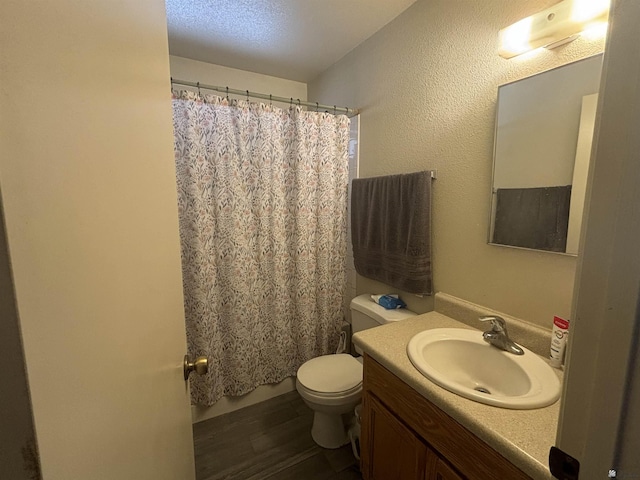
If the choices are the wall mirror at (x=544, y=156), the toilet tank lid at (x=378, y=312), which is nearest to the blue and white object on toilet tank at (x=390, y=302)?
the toilet tank lid at (x=378, y=312)

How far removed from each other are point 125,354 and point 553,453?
699mm

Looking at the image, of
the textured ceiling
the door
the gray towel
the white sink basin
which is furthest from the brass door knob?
the textured ceiling

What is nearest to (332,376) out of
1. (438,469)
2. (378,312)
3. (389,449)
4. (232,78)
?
(378,312)

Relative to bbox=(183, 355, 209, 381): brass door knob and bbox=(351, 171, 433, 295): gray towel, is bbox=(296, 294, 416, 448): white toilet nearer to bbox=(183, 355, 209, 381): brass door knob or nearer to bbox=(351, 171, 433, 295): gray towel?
bbox=(351, 171, 433, 295): gray towel

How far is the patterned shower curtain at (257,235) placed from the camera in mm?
1592

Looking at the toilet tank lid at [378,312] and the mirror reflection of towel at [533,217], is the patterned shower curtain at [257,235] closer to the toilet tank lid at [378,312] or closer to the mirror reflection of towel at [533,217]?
the toilet tank lid at [378,312]

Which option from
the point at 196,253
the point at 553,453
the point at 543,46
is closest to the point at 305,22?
the point at 543,46

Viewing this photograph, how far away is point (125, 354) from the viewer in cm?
42

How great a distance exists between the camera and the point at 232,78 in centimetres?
216

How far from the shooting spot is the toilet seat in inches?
57.9

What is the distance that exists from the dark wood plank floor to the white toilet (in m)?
0.09

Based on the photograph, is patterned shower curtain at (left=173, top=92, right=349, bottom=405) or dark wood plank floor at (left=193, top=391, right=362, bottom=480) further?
patterned shower curtain at (left=173, top=92, right=349, bottom=405)

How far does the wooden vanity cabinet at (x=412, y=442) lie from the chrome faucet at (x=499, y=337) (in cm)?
41

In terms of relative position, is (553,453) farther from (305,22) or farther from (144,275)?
(305,22)
